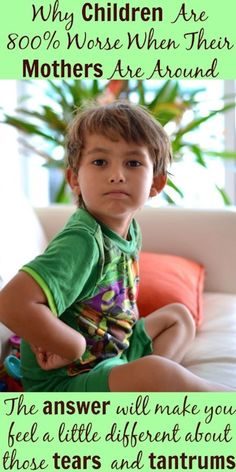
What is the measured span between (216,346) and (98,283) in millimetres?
363

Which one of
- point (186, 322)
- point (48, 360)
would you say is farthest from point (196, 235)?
point (48, 360)

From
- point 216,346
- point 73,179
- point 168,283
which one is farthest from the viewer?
point 168,283

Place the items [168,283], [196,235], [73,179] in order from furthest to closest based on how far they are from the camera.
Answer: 1. [196,235]
2. [168,283]
3. [73,179]

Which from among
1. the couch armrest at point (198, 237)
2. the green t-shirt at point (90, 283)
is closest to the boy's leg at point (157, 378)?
the green t-shirt at point (90, 283)

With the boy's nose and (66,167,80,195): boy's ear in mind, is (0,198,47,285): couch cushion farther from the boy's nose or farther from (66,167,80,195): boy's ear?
the boy's nose

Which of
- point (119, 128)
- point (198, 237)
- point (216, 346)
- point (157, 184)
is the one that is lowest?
point (216, 346)

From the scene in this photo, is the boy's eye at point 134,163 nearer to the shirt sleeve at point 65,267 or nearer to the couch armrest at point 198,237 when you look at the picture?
the shirt sleeve at point 65,267

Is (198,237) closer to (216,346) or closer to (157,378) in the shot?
(216,346)

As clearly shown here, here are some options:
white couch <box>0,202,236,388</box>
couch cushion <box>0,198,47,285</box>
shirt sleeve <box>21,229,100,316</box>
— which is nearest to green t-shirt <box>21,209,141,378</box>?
shirt sleeve <box>21,229,100,316</box>

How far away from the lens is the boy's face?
1.11m

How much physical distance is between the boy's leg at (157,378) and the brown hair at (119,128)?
395 mm

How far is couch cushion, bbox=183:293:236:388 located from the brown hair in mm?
394

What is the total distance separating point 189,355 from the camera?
4.35ft

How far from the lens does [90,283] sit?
1.09 meters
